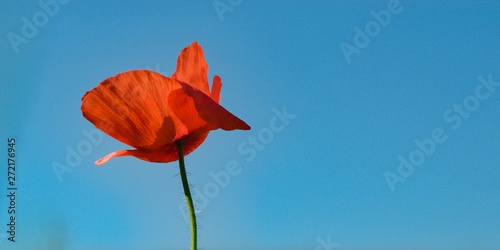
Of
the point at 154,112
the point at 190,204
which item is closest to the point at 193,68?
the point at 154,112

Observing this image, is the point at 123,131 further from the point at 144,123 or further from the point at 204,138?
the point at 204,138

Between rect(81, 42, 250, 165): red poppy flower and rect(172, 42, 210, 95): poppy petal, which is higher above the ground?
rect(172, 42, 210, 95): poppy petal

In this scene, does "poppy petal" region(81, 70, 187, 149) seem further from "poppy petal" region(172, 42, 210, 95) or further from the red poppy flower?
"poppy petal" region(172, 42, 210, 95)

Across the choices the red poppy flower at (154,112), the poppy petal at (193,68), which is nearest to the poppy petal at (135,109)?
the red poppy flower at (154,112)

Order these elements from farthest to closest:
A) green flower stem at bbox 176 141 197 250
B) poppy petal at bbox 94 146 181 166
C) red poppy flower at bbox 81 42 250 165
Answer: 1. poppy petal at bbox 94 146 181 166
2. red poppy flower at bbox 81 42 250 165
3. green flower stem at bbox 176 141 197 250

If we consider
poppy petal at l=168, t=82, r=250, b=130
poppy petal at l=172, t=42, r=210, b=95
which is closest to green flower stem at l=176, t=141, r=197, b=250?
poppy petal at l=168, t=82, r=250, b=130

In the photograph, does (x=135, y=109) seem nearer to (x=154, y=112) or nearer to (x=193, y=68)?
(x=154, y=112)
